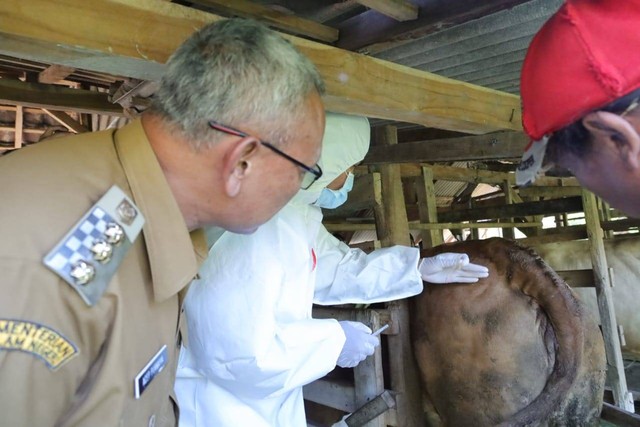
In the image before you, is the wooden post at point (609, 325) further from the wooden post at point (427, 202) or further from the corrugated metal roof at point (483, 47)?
the corrugated metal roof at point (483, 47)

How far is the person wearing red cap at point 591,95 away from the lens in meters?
→ 0.91

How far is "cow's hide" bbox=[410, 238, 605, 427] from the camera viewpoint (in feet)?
6.74

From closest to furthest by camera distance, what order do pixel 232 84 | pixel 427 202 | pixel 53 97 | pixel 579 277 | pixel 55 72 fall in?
pixel 232 84, pixel 53 97, pixel 55 72, pixel 579 277, pixel 427 202

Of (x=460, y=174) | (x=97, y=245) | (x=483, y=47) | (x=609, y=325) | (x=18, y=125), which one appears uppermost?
(x=18, y=125)

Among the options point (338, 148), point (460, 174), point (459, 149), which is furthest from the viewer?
point (460, 174)

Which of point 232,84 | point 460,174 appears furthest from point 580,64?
point 460,174

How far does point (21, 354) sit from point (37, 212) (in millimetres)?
242

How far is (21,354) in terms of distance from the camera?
0.83 meters

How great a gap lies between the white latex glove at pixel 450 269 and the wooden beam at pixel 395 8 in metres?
1.08

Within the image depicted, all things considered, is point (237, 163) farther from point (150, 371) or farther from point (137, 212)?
point (150, 371)

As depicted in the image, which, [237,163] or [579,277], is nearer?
[237,163]

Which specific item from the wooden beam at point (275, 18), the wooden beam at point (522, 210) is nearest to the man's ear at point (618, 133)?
the wooden beam at point (275, 18)

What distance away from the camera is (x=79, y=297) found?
909mm

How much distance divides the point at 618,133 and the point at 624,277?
6926 millimetres
